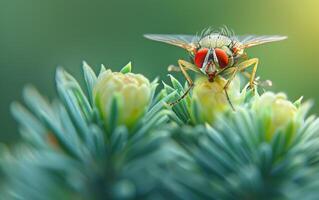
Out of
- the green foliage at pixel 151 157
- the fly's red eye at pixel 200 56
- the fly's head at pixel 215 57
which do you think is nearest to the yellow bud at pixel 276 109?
the green foliage at pixel 151 157

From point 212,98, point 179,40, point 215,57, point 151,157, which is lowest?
point 151,157

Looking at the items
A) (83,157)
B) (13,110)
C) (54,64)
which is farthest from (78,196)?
(54,64)

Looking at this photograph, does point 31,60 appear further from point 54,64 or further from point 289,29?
point 289,29

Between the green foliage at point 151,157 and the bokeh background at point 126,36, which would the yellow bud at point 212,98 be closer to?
the green foliage at point 151,157

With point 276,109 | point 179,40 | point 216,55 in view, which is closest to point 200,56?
point 216,55

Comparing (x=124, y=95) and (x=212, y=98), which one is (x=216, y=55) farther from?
(x=124, y=95)

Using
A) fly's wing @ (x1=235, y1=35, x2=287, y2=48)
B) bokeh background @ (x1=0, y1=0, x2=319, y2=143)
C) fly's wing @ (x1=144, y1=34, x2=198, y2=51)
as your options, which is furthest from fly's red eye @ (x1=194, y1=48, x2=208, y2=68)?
bokeh background @ (x1=0, y1=0, x2=319, y2=143)
